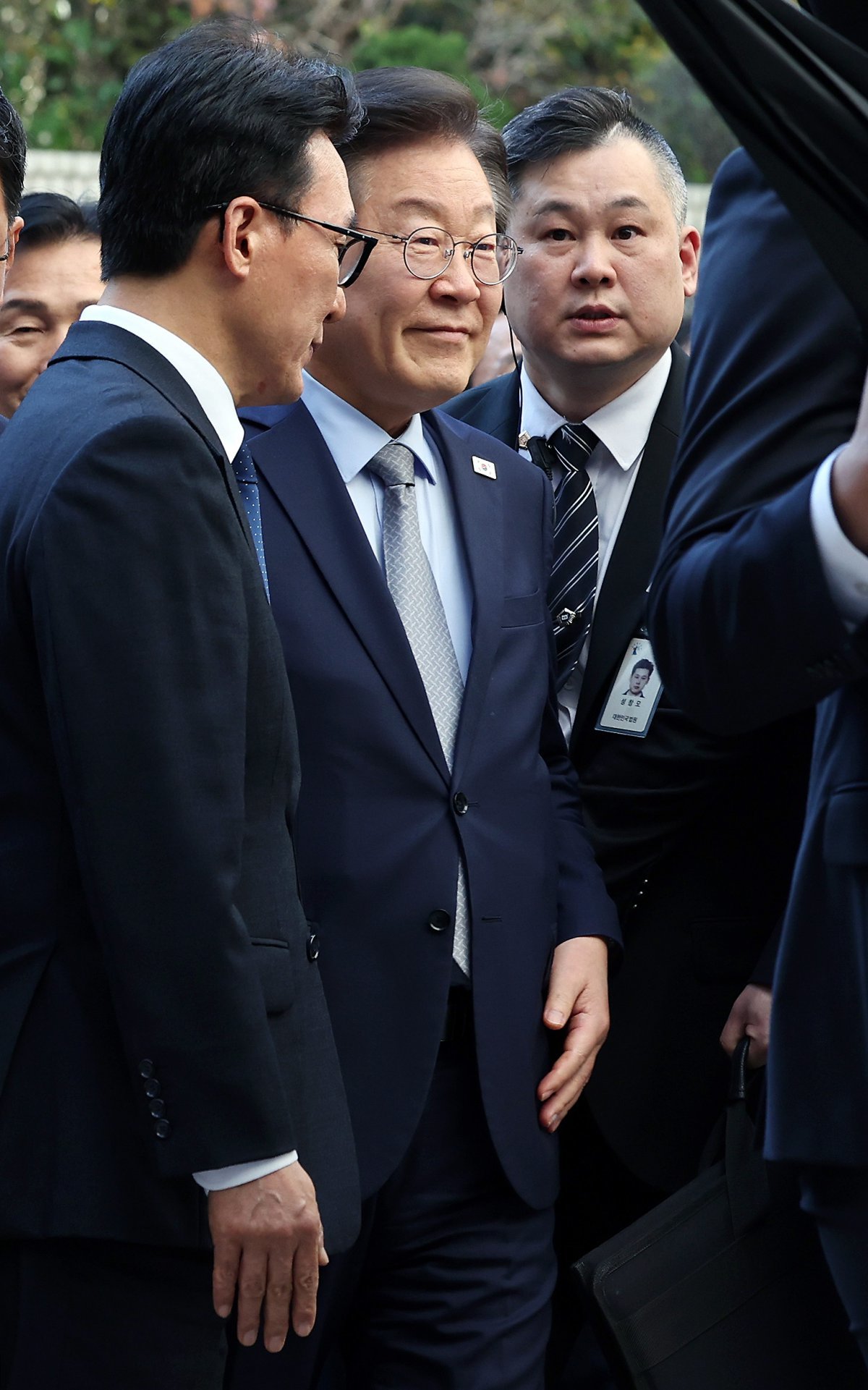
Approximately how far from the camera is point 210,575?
1.71 m

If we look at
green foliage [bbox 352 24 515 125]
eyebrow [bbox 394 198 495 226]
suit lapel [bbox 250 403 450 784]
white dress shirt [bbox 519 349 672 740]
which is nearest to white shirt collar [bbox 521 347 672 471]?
white dress shirt [bbox 519 349 672 740]

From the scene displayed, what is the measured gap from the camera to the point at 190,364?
1.88 metres

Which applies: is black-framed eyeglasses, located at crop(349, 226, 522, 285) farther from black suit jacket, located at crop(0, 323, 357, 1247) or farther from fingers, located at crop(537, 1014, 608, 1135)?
fingers, located at crop(537, 1014, 608, 1135)

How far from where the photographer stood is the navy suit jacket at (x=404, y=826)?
2.14m

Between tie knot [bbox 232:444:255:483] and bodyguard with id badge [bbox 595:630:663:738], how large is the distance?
2.27ft

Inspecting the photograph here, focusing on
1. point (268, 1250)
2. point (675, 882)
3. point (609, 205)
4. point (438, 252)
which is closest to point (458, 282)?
point (438, 252)

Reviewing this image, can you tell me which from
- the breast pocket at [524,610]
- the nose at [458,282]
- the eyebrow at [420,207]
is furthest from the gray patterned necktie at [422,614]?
the eyebrow at [420,207]

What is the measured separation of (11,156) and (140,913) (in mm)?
1319

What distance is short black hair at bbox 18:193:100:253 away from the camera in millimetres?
3385

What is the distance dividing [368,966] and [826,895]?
2.63 ft

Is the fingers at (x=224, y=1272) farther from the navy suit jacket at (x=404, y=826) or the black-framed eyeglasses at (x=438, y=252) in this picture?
the black-framed eyeglasses at (x=438, y=252)

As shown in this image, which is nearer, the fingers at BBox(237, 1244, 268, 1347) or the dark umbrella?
the dark umbrella

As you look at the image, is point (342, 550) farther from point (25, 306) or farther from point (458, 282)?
point (25, 306)

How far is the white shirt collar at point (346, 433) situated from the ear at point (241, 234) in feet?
1.50
